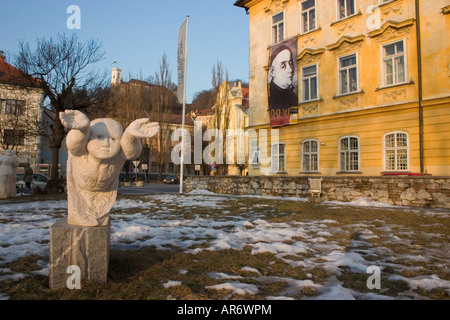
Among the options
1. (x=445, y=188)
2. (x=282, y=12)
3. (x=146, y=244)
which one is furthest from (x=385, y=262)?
(x=282, y=12)

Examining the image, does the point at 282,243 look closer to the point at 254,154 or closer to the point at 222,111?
the point at 254,154

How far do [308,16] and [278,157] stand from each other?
29.0 feet

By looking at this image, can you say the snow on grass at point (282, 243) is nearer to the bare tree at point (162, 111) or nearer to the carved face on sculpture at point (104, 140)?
the carved face on sculpture at point (104, 140)

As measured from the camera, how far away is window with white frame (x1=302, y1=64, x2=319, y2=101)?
19281 millimetres

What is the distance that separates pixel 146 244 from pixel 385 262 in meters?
3.51

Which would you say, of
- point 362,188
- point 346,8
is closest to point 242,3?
point 346,8

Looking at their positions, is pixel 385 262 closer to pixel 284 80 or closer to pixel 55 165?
pixel 284 80

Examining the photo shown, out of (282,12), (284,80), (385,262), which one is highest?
(282,12)

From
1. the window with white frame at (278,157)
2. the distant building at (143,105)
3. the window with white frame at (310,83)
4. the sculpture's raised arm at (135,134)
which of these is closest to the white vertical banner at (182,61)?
the window with white frame at (278,157)

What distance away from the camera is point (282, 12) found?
21.4 meters

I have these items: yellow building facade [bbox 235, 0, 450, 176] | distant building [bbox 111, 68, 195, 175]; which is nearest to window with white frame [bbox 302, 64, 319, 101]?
yellow building facade [bbox 235, 0, 450, 176]

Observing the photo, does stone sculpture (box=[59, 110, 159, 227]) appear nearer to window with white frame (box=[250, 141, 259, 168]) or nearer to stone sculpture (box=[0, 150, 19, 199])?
stone sculpture (box=[0, 150, 19, 199])

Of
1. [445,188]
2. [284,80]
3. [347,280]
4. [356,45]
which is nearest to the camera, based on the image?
[347,280]

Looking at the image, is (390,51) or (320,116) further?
(320,116)
